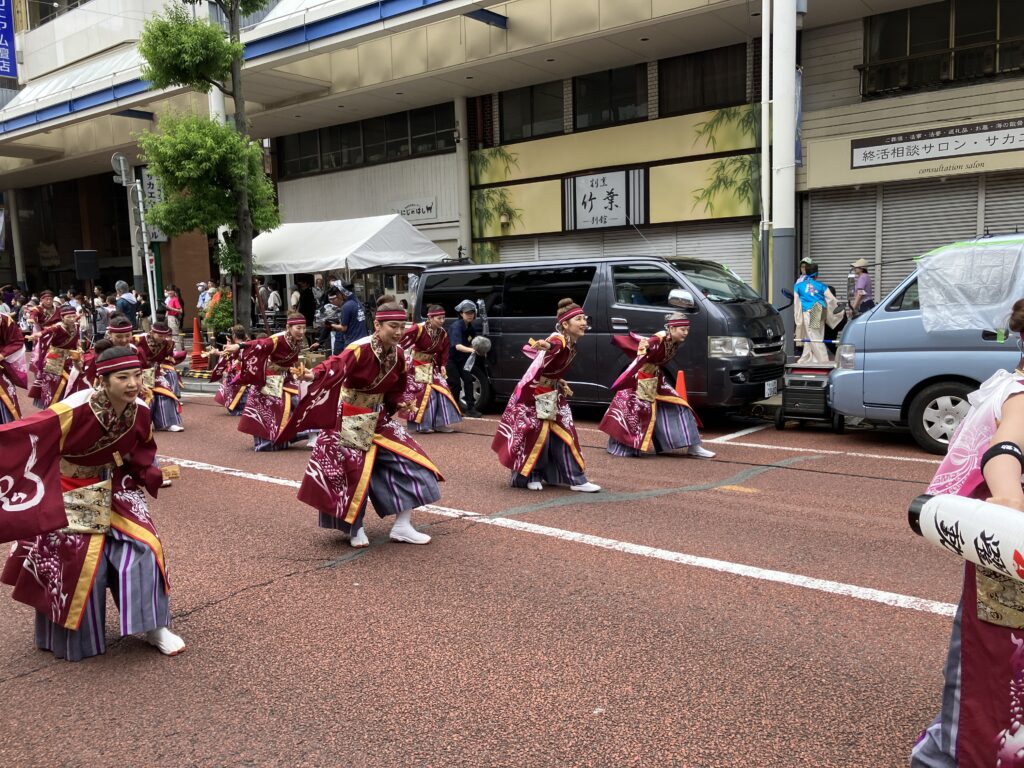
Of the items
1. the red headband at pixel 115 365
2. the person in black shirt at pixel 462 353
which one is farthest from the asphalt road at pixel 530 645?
the person in black shirt at pixel 462 353

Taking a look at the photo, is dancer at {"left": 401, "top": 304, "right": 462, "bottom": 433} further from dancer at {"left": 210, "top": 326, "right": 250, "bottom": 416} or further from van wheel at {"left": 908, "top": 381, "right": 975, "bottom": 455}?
van wheel at {"left": 908, "top": 381, "right": 975, "bottom": 455}

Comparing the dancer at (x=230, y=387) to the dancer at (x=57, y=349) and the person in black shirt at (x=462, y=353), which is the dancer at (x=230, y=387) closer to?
the dancer at (x=57, y=349)

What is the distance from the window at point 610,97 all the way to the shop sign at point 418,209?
15.5 ft

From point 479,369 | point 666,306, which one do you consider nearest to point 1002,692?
point 666,306

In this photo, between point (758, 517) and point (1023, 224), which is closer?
point (758, 517)

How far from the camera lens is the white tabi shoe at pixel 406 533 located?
569 cm

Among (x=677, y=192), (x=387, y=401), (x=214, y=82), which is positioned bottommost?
(x=387, y=401)

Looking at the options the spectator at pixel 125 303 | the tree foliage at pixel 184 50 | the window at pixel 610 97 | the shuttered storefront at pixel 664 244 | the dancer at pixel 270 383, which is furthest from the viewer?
the spectator at pixel 125 303

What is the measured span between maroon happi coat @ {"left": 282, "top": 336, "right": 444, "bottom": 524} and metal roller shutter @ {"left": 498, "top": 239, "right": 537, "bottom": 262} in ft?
50.3

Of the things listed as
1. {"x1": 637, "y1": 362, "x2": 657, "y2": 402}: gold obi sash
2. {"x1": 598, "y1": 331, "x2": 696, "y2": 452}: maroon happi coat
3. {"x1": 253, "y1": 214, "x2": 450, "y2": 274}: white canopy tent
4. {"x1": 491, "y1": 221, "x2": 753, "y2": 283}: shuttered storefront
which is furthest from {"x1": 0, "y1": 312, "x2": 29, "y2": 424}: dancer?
{"x1": 491, "y1": 221, "x2": 753, "y2": 283}: shuttered storefront

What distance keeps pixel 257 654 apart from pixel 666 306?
7.28m

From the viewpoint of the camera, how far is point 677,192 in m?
17.8

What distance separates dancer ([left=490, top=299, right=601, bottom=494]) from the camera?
708 centimetres

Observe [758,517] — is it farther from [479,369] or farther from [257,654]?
[479,369]
